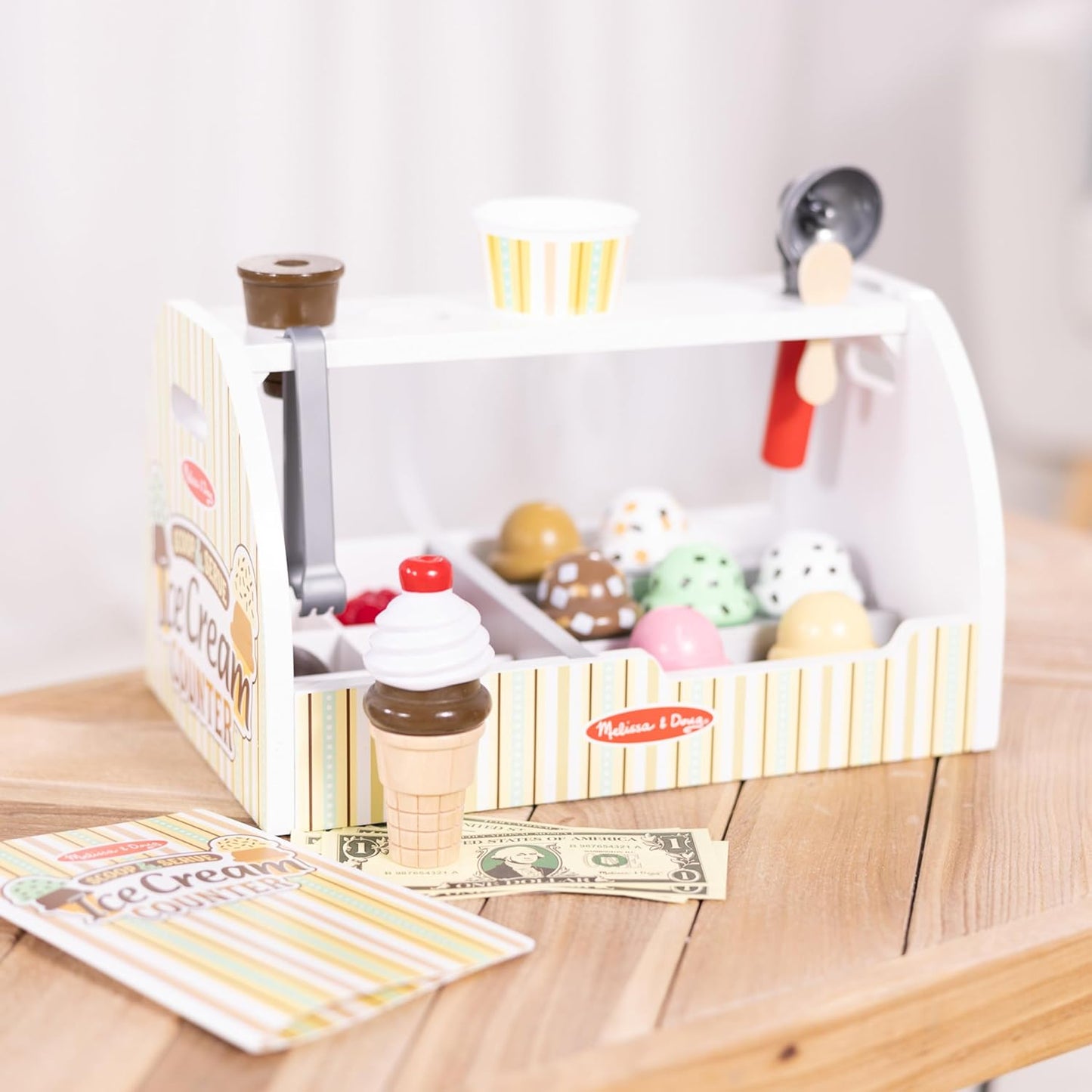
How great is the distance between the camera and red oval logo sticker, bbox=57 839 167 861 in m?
0.88

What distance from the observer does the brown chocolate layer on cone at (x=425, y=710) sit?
848 mm

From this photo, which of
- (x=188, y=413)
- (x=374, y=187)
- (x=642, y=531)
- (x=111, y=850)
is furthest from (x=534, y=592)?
(x=374, y=187)

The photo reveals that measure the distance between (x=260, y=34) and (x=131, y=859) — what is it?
3.37 ft

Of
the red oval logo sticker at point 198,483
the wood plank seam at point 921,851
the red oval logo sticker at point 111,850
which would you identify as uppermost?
the red oval logo sticker at point 198,483

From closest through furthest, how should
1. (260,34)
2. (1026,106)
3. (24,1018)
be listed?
(24,1018)
(260,34)
(1026,106)

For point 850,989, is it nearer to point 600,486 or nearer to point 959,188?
point 600,486

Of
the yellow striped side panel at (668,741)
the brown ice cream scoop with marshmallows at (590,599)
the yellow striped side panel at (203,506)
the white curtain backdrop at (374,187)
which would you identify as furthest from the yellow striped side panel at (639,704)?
the white curtain backdrop at (374,187)

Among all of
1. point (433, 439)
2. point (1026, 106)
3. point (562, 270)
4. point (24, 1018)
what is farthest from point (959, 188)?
point (24, 1018)

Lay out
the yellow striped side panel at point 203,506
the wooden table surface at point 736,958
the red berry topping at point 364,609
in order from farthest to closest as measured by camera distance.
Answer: the red berry topping at point 364,609 → the yellow striped side panel at point 203,506 → the wooden table surface at point 736,958

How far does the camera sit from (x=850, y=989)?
2.53 ft

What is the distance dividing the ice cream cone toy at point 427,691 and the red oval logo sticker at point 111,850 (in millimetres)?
138

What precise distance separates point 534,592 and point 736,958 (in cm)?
45

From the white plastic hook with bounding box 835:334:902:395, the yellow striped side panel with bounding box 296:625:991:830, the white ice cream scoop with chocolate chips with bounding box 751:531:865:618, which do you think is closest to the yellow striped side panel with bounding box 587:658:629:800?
the yellow striped side panel with bounding box 296:625:991:830

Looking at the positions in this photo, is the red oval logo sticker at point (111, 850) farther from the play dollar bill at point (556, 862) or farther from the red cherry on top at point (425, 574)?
the red cherry on top at point (425, 574)
